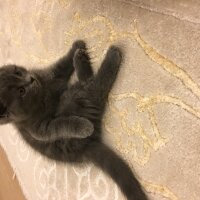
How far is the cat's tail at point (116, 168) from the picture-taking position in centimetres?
96

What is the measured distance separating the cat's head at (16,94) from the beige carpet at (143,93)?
0.22m

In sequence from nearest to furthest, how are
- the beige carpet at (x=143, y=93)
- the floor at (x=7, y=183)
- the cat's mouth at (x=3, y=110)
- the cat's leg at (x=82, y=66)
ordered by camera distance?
the beige carpet at (x=143, y=93) < the cat's mouth at (x=3, y=110) < the cat's leg at (x=82, y=66) < the floor at (x=7, y=183)

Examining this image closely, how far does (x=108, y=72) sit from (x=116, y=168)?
0.28m

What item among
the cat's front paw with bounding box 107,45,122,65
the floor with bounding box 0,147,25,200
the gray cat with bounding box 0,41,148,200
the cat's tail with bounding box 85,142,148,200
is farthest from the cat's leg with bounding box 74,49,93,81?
the floor with bounding box 0,147,25,200

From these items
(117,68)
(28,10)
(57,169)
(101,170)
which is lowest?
(57,169)

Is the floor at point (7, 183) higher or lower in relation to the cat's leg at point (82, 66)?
lower

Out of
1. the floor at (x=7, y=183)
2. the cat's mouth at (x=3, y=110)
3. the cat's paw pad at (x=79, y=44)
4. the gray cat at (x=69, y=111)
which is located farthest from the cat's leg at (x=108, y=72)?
the floor at (x=7, y=183)

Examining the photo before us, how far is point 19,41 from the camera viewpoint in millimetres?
1556

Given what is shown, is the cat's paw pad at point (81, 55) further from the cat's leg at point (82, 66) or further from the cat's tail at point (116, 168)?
the cat's tail at point (116, 168)

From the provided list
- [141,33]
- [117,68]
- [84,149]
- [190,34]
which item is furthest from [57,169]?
[190,34]

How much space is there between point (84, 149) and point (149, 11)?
434 mm

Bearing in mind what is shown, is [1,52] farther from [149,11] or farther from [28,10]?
[149,11]

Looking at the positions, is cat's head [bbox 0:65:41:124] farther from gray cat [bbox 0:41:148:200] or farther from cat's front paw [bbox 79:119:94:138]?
cat's front paw [bbox 79:119:94:138]

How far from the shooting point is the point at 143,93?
1.02 meters
